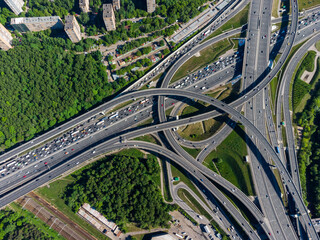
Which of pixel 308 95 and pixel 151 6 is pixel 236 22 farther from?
pixel 308 95

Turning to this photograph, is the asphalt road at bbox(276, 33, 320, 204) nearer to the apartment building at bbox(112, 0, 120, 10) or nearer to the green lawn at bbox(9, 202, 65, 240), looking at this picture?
the apartment building at bbox(112, 0, 120, 10)

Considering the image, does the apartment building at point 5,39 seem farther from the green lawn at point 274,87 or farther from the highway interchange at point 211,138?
the green lawn at point 274,87

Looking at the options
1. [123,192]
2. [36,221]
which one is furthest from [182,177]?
[36,221]

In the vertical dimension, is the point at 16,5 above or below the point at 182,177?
above

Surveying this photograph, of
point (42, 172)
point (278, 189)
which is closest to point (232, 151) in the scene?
point (278, 189)

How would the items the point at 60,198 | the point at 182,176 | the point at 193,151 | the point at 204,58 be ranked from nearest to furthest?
the point at 60,198
the point at 182,176
the point at 193,151
the point at 204,58

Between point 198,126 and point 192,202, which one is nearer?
point 192,202

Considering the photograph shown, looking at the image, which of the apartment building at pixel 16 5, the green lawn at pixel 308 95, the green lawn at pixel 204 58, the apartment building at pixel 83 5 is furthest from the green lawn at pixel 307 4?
the apartment building at pixel 16 5
